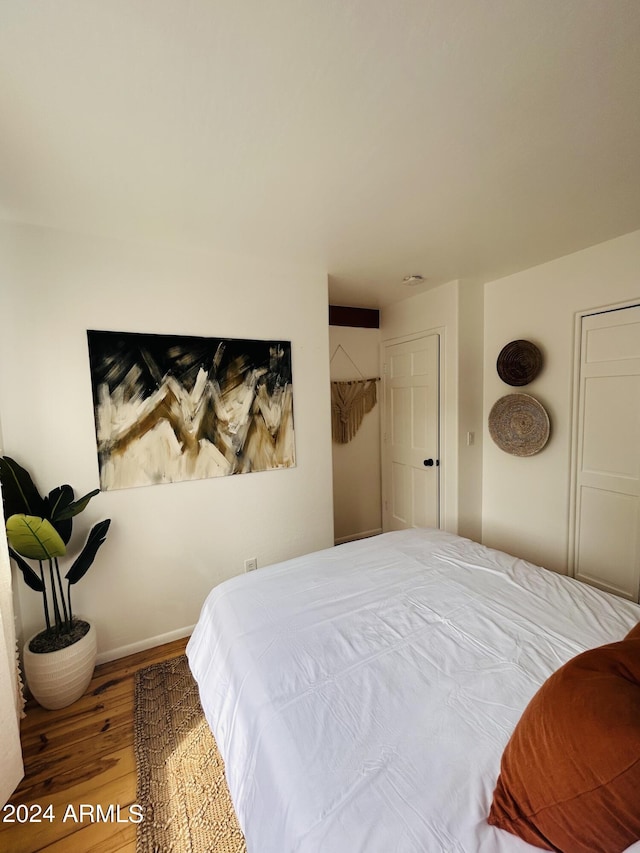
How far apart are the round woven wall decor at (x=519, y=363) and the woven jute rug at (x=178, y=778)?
2813 mm

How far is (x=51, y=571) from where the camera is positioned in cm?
176

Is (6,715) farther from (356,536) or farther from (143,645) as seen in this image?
(356,536)

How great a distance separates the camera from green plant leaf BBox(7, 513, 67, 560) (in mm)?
1556

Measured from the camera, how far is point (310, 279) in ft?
8.27

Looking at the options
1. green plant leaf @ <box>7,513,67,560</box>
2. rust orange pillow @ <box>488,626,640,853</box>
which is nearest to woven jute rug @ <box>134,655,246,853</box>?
green plant leaf @ <box>7,513,67,560</box>

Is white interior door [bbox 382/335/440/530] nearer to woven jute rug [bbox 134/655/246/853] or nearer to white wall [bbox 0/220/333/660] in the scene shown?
white wall [bbox 0/220/333/660]

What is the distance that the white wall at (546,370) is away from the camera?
7.20ft

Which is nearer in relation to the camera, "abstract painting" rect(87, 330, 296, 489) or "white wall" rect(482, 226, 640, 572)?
"abstract painting" rect(87, 330, 296, 489)

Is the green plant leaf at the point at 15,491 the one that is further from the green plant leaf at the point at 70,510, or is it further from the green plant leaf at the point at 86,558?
the green plant leaf at the point at 86,558

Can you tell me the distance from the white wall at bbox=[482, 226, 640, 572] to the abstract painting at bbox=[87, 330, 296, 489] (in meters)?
1.71

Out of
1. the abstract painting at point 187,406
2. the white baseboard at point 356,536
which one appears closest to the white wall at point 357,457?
the white baseboard at point 356,536

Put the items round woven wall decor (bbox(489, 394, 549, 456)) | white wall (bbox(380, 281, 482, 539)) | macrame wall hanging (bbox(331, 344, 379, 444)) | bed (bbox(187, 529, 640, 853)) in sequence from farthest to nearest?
macrame wall hanging (bbox(331, 344, 379, 444))
white wall (bbox(380, 281, 482, 539))
round woven wall decor (bbox(489, 394, 549, 456))
bed (bbox(187, 529, 640, 853))

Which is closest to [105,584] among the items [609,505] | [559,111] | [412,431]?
[412,431]

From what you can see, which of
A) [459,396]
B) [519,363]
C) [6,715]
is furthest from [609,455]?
[6,715]
